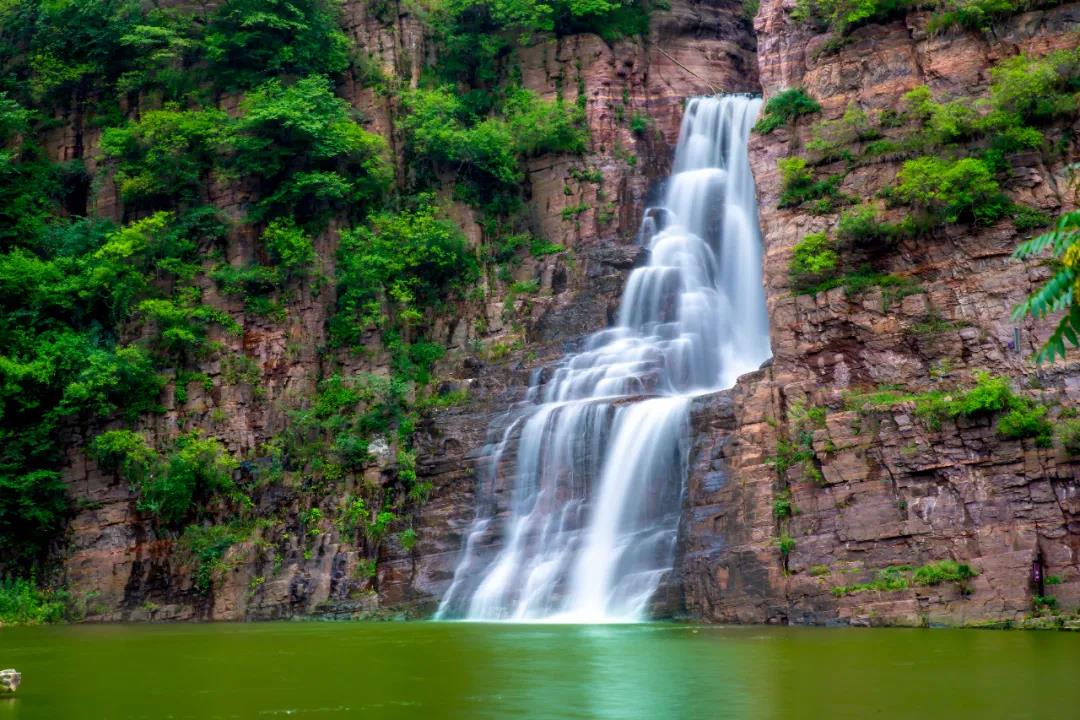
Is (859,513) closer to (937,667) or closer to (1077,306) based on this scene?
(937,667)

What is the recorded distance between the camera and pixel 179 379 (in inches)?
1377

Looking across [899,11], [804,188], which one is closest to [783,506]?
[804,188]


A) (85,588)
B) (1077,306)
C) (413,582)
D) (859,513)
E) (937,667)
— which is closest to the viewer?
(1077,306)

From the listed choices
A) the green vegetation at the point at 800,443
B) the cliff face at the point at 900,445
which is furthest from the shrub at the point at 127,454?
the green vegetation at the point at 800,443

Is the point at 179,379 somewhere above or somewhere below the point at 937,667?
above

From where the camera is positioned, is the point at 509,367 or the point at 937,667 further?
the point at 509,367

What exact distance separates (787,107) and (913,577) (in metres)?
13.3

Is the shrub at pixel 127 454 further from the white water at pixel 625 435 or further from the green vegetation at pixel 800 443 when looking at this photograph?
the green vegetation at pixel 800 443

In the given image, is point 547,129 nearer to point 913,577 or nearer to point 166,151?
point 166,151

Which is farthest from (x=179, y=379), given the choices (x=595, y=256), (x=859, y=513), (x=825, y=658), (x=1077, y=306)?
(x=1077, y=306)

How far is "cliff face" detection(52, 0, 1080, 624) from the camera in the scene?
2302 centimetres

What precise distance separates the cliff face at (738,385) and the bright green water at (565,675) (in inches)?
103

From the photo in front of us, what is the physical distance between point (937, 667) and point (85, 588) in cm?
2485

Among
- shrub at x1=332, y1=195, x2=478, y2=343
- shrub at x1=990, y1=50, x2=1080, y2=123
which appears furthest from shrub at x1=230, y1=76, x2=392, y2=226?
shrub at x1=990, y1=50, x2=1080, y2=123
